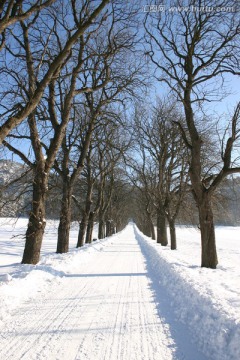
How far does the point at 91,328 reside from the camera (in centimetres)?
401

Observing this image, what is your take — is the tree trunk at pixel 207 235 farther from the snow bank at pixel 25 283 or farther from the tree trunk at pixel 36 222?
the tree trunk at pixel 36 222

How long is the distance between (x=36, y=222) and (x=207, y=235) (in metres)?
5.57

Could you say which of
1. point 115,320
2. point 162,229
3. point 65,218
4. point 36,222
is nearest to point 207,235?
point 36,222

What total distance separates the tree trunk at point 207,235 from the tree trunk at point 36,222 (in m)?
5.27

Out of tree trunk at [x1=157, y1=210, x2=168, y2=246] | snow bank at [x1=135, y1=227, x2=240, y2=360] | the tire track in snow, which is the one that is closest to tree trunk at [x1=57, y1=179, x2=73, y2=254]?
the tire track in snow

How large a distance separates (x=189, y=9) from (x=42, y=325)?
10.2 metres

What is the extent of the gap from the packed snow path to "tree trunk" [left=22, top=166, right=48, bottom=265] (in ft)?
7.61

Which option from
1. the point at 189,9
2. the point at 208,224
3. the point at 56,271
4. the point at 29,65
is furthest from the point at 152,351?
the point at 189,9

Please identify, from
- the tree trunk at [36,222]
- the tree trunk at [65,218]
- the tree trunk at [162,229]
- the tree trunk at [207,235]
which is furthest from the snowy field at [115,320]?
the tree trunk at [162,229]

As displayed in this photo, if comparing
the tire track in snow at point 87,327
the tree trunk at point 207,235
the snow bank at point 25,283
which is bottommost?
the tire track in snow at point 87,327

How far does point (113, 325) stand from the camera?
A: 414 centimetres

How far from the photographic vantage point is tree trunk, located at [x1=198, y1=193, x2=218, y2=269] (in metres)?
9.33

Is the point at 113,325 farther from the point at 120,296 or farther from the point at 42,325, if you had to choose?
the point at 120,296

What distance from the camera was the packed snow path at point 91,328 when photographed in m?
3.30
